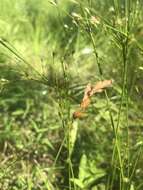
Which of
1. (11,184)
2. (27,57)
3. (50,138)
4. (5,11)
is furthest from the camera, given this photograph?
(5,11)

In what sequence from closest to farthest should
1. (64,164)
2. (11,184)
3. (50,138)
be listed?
(11,184)
(64,164)
(50,138)

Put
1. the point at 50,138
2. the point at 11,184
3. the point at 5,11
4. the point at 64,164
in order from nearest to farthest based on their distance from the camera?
the point at 11,184, the point at 64,164, the point at 50,138, the point at 5,11

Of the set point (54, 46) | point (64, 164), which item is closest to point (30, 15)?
point (54, 46)

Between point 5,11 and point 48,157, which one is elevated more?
point 5,11

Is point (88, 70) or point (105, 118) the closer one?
point (105, 118)

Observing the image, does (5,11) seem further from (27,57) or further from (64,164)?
(64,164)

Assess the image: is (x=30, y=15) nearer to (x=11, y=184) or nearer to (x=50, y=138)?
(x=50, y=138)

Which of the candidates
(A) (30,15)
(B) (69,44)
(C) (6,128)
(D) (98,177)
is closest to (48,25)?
(A) (30,15)

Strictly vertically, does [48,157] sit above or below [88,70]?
below

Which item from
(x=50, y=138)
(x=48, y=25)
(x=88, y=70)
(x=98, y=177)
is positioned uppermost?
(x=48, y=25)
